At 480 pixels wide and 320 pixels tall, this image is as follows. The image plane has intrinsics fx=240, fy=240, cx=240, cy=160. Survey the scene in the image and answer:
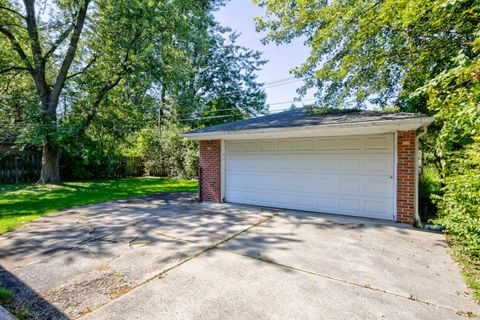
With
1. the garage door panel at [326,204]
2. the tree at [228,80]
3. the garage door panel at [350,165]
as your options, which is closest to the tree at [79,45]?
the tree at [228,80]

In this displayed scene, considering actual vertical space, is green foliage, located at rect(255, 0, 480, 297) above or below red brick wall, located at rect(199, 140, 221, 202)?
above

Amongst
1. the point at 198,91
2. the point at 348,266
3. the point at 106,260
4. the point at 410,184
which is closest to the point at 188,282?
the point at 106,260

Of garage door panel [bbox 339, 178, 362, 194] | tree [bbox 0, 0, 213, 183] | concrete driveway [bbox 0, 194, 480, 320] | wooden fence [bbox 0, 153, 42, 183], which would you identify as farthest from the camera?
wooden fence [bbox 0, 153, 42, 183]

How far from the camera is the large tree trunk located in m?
11.0

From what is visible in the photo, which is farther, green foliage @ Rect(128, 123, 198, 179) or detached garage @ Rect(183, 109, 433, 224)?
green foliage @ Rect(128, 123, 198, 179)

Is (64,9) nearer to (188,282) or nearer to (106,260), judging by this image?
(106,260)

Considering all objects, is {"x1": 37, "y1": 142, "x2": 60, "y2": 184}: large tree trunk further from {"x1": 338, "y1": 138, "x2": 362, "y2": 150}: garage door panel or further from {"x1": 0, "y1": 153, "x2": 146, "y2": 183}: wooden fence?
{"x1": 338, "y1": 138, "x2": 362, "y2": 150}: garage door panel

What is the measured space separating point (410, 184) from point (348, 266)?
9.79 ft

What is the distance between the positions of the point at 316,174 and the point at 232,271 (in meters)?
3.87

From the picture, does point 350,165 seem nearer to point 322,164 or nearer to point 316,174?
point 322,164

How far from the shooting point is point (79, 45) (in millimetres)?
11586

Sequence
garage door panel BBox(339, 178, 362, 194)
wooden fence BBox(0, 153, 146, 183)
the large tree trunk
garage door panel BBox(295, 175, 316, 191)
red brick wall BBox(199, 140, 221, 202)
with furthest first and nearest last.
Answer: wooden fence BBox(0, 153, 146, 183) < the large tree trunk < red brick wall BBox(199, 140, 221, 202) < garage door panel BBox(295, 175, 316, 191) < garage door panel BBox(339, 178, 362, 194)

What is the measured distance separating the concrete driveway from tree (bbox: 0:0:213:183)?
23.4 ft

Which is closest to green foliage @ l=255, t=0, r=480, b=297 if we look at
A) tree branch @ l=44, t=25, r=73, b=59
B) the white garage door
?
the white garage door
